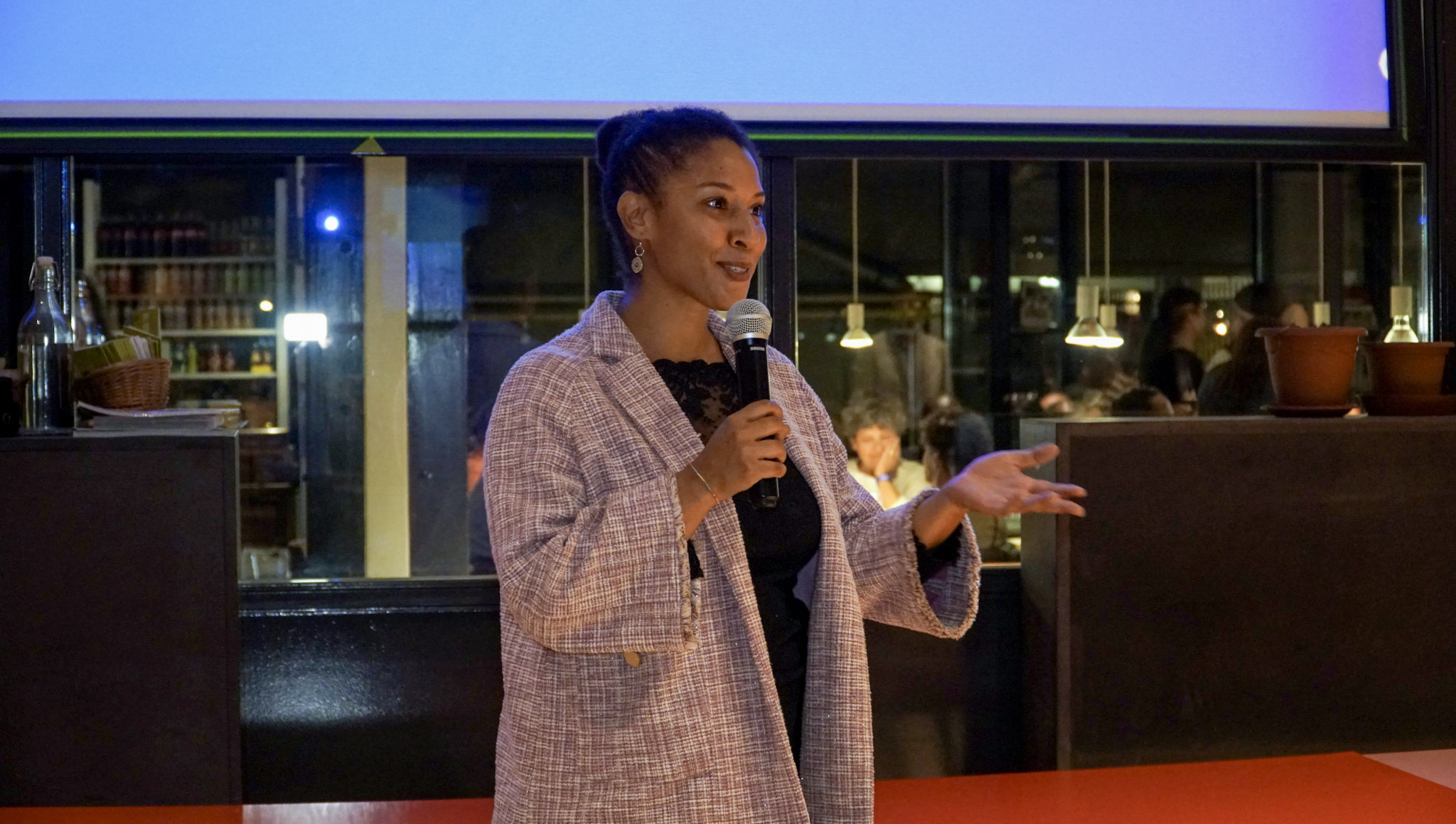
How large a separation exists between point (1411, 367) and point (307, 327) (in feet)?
9.54

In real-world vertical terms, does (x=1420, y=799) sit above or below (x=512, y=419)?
below

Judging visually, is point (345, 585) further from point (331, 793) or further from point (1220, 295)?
point (1220, 295)

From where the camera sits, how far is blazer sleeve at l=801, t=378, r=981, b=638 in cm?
150

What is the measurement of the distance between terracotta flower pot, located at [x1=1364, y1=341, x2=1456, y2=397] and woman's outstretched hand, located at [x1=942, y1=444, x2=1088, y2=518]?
59.4 inches

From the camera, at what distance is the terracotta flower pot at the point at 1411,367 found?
8.39 ft

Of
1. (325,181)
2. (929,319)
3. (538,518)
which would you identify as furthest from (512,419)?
(929,319)

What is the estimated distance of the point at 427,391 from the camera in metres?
3.93

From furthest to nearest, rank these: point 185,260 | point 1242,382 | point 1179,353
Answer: point 185,260 < point 1179,353 < point 1242,382

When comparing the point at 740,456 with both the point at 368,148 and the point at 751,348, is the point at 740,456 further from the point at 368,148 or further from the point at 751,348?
the point at 368,148

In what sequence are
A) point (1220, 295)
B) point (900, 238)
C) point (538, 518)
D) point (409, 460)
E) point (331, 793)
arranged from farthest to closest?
point (900, 238) < point (1220, 295) < point (409, 460) < point (331, 793) < point (538, 518)

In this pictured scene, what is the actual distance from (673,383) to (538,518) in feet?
0.95

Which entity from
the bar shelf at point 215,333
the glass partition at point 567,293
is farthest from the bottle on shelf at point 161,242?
the bar shelf at point 215,333

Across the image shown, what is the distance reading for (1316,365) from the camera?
8.27 ft

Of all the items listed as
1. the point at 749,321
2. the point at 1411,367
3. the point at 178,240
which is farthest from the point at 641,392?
the point at 178,240
